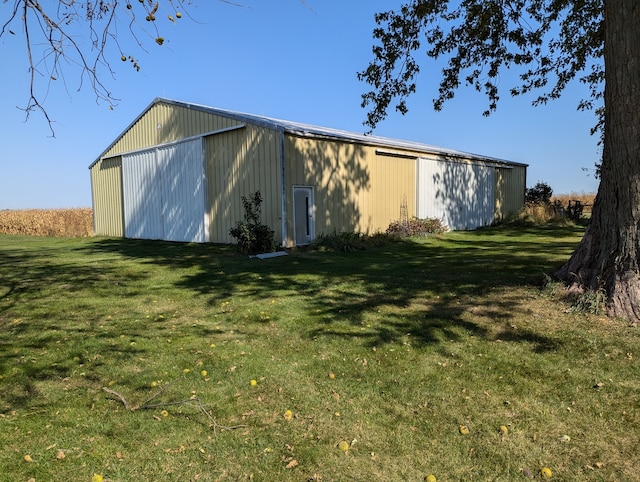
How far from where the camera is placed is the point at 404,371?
411cm

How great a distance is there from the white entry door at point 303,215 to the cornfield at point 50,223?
15485 mm

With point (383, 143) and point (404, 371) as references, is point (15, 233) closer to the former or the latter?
point (383, 143)

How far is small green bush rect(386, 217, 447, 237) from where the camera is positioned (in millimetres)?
16688

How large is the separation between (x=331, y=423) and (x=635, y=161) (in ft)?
16.1

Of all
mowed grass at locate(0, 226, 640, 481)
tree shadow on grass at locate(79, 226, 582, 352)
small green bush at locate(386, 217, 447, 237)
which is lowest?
mowed grass at locate(0, 226, 640, 481)

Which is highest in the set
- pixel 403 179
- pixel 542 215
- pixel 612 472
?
pixel 403 179

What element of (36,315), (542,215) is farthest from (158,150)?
(542,215)

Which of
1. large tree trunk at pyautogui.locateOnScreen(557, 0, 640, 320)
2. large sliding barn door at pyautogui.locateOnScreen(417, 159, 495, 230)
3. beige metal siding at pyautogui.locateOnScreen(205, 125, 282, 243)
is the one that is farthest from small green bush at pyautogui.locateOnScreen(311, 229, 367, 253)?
large tree trunk at pyautogui.locateOnScreen(557, 0, 640, 320)

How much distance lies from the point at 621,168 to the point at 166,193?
53.0ft

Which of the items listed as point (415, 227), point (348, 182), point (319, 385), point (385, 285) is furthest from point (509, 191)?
point (319, 385)

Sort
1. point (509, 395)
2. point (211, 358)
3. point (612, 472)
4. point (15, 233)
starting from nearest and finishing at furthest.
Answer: point (612, 472)
point (509, 395)
point (211, 358)
point (15, 233)

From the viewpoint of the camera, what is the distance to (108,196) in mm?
21359

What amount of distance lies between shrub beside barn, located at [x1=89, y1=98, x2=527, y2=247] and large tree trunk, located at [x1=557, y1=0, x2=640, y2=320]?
30.2 feet

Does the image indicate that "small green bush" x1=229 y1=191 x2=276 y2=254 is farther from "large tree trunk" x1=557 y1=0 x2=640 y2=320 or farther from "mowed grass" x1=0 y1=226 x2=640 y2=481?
"large tree trunk" x1=557 y1=0 x2=640 y2=320
